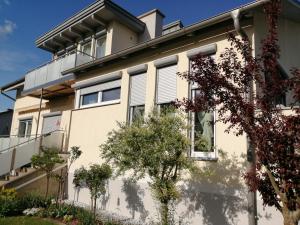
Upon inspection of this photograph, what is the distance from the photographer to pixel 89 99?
Result: 14.3 metres

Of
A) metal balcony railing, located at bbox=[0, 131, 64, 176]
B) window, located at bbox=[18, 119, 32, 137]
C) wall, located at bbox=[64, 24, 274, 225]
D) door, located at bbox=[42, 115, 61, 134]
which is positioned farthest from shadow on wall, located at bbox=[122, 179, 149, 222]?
window, located at bbox=[18, 119, 32, 137]

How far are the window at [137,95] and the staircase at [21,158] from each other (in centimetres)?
532

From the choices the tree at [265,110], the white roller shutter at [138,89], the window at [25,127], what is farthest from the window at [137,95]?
the window at [25,127]

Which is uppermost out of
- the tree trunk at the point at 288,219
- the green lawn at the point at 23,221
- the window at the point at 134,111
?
the window at the point at 134,111

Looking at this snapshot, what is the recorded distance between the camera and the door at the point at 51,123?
1737 cm

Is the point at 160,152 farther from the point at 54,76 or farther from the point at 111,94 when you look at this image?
the point at 54,76

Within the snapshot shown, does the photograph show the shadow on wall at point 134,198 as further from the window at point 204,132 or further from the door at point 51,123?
the door at point 51,123

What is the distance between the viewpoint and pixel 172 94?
1037 cm

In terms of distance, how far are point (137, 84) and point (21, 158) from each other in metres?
7.25

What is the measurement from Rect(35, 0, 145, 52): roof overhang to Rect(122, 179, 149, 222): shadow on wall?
1004 cm

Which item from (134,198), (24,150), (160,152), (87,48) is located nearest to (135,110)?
(134,198)

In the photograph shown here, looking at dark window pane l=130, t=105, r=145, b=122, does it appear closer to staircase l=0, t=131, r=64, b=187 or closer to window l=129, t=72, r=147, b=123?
window l=129, t=72, r=147, b=123

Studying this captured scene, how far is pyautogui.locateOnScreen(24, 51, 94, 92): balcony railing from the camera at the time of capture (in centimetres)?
1574

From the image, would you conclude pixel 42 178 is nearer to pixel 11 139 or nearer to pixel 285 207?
pixel 11 139
